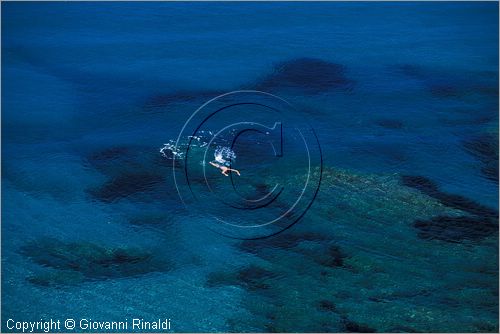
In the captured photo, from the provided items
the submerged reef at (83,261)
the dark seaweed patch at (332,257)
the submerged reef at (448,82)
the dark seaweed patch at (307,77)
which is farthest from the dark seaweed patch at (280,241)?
the submerged reef at (448,82)

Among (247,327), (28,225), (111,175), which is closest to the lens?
(247,327)

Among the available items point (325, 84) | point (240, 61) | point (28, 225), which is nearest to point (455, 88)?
point (325, 84)

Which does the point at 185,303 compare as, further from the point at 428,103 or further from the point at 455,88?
the point at 455,88

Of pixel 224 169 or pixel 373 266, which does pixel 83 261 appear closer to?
pixel 224 169

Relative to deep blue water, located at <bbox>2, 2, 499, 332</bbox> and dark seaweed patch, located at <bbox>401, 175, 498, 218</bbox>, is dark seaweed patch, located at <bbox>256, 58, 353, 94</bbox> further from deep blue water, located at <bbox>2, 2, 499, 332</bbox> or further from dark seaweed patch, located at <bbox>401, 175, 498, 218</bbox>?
dark seaweed patch, located at <bbox>401, 175, 498, 218</bbox>

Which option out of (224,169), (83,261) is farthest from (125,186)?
(224,169)

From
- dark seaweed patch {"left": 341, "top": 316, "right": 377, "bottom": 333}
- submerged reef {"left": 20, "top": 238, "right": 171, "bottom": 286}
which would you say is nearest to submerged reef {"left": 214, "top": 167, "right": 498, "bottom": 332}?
dark seaweed patch {"left": 341, "top": 316, "right": 377, "bottom": 333}
